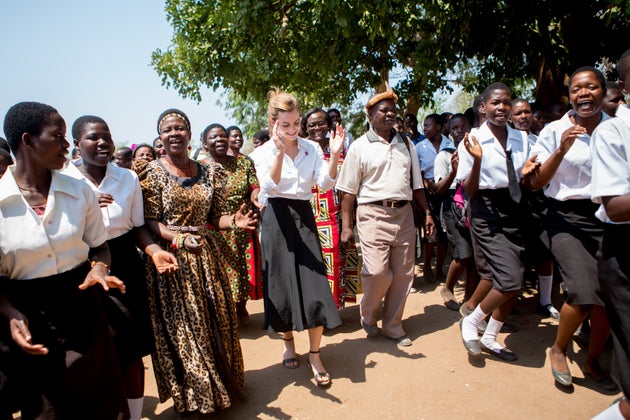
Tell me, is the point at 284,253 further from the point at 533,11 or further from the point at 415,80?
the point at 415,80

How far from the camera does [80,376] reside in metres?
2.24

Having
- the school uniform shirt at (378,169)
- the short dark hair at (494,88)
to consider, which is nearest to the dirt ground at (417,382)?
the school uniform shirt at (378,169)

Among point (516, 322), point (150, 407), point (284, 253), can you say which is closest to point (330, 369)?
point (284, 253)

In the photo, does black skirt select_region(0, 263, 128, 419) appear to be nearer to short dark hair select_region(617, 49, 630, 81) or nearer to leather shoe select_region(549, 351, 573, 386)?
short dark hair select_region(617, 49, 630, 81)

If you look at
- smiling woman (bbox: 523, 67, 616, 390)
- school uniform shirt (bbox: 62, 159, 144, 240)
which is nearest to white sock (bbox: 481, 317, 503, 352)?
smiling woman (bbox: 523, 67, 616, 390)

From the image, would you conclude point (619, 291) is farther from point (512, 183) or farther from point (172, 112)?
point (172, 112)

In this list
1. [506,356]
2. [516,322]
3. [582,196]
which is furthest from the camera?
[516,322]

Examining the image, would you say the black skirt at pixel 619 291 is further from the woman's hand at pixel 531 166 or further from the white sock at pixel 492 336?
the white sock at pixel 492 336

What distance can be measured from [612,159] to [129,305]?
9.70 ft

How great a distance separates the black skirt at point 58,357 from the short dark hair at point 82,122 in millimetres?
1162

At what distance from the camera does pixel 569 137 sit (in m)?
3.28

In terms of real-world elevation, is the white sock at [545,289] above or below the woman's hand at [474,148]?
below

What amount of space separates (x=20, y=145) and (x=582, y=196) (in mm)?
3586

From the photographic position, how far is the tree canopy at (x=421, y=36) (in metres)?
6.50
